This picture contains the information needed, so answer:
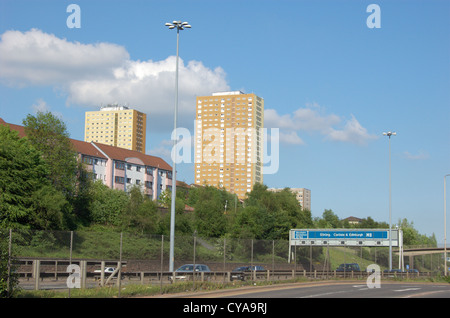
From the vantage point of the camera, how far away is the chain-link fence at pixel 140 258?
85.7ft

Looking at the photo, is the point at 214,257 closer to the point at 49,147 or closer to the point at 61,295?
the point at 61,295

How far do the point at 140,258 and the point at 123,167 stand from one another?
2852 inches

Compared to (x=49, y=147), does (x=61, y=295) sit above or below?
below

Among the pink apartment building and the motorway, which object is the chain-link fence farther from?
the pink apartment building

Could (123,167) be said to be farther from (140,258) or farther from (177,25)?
(177,25)

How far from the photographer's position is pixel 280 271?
4181 centimetres

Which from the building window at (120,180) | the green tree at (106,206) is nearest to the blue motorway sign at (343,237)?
the green tree at (106,206)

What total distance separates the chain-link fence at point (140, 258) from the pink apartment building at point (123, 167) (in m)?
56.2

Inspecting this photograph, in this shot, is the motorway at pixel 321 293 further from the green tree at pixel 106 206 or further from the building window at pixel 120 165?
the building window at pixel 120 165

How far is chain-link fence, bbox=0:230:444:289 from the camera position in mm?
26125

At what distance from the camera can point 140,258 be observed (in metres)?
40.4

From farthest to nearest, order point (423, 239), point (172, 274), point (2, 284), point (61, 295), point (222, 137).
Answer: point (222, 137), point (423, 239), point (172, 274), point (61, 295), point (2, 284)

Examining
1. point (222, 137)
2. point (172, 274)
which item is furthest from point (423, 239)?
point (172, 274)

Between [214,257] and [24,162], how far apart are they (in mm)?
25109
